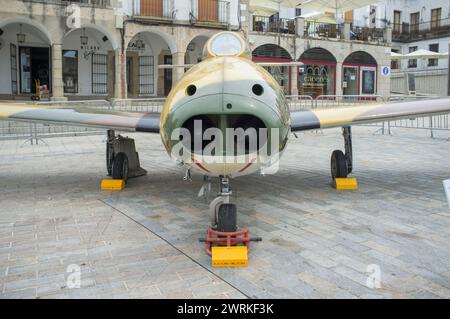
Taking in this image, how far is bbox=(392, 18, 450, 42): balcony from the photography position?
47.2 m

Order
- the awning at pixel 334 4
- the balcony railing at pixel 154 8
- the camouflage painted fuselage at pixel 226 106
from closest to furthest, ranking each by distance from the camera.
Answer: the camouflage painted fuselage at pixel 226 106, the balcony railing at pixel 154 8, the awning at pixel 334 4

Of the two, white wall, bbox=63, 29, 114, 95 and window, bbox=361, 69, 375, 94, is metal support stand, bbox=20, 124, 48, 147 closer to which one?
white wall, bbox=63, 29, 114, 95

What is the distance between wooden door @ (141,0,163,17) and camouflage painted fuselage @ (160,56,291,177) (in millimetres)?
20827

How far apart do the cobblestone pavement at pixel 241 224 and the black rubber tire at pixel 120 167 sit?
0.96 feet

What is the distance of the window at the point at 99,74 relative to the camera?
86.9 ft

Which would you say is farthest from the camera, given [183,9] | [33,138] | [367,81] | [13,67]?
[367,81]

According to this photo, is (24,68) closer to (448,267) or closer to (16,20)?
(16,20)

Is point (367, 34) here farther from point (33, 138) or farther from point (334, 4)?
point (33, 138)

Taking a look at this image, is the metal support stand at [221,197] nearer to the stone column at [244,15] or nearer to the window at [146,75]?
the stone column at [244,15]

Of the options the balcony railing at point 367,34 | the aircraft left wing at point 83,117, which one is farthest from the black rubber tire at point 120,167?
the balcony railing at point 367,34

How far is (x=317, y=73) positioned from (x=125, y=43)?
1517cm

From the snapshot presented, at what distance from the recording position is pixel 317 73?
3338 centimetres

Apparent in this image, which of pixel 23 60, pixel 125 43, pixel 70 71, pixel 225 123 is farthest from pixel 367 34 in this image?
pixel 225 123
